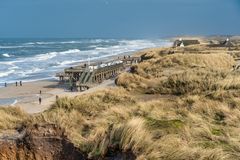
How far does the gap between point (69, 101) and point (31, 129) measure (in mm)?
6362

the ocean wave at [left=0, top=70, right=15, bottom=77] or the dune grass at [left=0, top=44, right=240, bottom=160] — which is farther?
the ocean wave at [left=0, top=70, right=15, bottom=77]

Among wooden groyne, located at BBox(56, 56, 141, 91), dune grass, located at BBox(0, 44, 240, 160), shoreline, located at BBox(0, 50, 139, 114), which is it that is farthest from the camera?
wooden groyne, located at BBox(56, 56, 141, 91)

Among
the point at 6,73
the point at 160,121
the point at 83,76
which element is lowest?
the point at 6,73

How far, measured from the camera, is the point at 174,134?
6844 mm

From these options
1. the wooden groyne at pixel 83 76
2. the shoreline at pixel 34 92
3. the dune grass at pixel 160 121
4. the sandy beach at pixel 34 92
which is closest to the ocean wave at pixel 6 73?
the shoreline at pixel 34 92

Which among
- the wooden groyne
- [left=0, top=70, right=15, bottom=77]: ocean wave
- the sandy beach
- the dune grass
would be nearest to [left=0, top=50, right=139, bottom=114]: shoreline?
the sandy beach

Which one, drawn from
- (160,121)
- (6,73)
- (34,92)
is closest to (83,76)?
(34,92)

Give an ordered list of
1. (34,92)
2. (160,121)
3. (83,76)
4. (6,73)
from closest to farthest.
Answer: (160,121)
(34,92)
(83,76)
(6,73)

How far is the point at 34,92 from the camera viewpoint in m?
37.8

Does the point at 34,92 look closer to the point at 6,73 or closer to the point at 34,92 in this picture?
the point at 34,92

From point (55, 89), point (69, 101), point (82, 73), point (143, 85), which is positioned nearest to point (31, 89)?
point (55, 89)

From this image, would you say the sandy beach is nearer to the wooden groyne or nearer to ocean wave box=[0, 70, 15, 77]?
the wooden groyne

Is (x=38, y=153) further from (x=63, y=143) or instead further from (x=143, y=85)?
(x=143, y=85)

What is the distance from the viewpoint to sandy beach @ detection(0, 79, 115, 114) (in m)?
32.1
